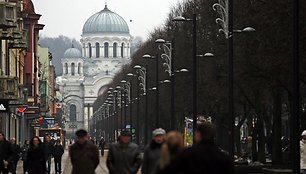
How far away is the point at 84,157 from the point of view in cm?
2306

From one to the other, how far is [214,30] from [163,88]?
2721 cm

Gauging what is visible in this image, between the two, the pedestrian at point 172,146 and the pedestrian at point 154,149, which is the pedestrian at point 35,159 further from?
the pedestrian at point 172,146

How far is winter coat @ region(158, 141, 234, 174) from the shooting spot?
14.0m

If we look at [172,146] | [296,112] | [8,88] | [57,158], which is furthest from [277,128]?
[172,146]

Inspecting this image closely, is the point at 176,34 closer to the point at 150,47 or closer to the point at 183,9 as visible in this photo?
the point at 183,9

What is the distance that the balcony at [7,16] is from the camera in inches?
1758

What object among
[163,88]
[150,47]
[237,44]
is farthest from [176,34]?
[237,44]

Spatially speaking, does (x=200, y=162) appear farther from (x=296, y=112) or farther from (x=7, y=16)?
(x=7, y=16)

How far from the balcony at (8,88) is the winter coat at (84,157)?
91.9 ft

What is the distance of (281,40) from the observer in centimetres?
4503

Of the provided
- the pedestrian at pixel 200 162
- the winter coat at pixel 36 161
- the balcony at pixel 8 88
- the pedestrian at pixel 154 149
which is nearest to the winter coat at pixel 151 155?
the pedestrian at pixel 154 149

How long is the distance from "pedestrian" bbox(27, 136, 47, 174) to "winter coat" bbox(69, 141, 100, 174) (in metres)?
4.85

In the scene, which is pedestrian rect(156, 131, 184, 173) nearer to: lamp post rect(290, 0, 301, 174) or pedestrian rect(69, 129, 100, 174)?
pedestrian rect(69, 129, 100, 174)

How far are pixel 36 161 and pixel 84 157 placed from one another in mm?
5150
